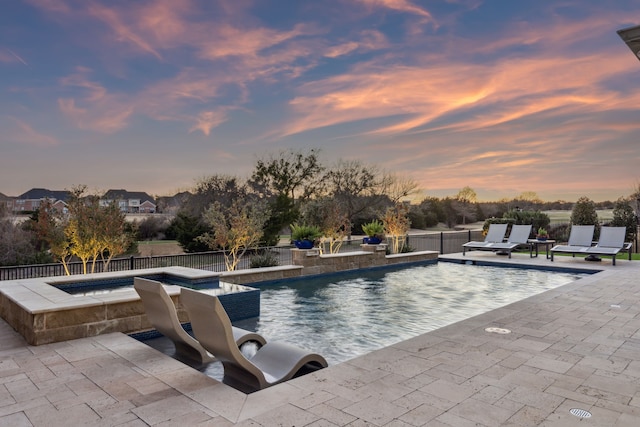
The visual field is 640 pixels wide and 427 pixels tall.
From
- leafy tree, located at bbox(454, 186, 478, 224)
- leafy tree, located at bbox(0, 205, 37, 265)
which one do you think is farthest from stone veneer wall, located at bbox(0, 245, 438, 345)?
leafy tree, located at bbox(454, 186, 478, 224)

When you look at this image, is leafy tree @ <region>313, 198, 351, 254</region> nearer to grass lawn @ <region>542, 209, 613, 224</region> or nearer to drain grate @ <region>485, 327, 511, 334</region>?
drain grate @ <region>485, 327, 511, 334</region>

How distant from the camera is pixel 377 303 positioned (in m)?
8.03

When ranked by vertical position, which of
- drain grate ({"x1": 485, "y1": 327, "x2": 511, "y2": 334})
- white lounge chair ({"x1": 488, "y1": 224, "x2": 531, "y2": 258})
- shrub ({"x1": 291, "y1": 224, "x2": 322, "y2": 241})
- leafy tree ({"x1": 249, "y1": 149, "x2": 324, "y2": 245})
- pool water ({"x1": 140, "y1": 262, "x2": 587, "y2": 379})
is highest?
leafy tree ({"x1": 249, "y1": 149, "x2": 324, "y2": 245})

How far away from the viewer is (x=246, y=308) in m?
6.97

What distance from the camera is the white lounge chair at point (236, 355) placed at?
3.32m

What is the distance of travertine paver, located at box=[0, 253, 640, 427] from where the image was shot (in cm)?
281

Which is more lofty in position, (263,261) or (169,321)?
(169,321)

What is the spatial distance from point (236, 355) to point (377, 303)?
16.4ft

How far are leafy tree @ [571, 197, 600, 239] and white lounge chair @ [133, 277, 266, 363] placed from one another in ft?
58.0

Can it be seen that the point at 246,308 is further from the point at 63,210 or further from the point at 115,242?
the point at 63,210

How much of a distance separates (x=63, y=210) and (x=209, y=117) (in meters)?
6.85

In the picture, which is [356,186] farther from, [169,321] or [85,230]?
[169,321]

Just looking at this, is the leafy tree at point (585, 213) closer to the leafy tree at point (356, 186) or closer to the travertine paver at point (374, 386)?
the leafy tree at point (356, 186)

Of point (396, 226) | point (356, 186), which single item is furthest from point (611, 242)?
point (356, 186)
